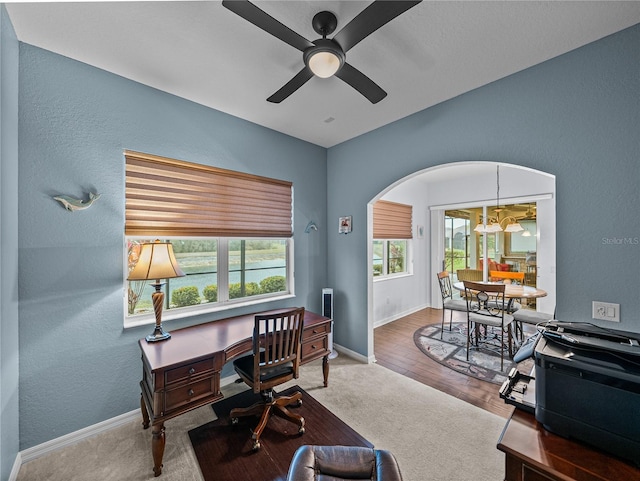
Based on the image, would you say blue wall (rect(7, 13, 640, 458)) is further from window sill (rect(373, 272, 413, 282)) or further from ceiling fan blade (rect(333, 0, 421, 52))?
window sill (rect(373, 272, 413, 282))

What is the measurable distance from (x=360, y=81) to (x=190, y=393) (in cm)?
244

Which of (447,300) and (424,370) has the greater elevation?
(447,300)

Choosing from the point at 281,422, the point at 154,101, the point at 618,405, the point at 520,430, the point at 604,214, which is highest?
the point at 154,101

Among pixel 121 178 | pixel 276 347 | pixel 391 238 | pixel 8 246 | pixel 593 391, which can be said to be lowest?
pixel 276 347

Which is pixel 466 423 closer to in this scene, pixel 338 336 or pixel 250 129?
pixel 338 336

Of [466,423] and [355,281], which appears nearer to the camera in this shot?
[466,423]

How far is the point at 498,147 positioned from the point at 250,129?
8.27ft

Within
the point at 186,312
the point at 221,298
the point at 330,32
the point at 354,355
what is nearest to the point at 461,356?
the point at 354,355

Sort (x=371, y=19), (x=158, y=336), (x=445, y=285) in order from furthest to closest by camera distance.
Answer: (x=445, y=285) → (x=158, y=336) → (x=371, y=19)

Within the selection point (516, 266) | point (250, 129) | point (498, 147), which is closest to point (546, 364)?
point (498, 147)

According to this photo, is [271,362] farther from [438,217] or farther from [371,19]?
[438,217]

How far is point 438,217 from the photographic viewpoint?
5887 mm

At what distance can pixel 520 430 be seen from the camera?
1.13m

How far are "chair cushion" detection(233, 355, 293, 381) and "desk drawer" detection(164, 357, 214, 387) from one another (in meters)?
0.29
